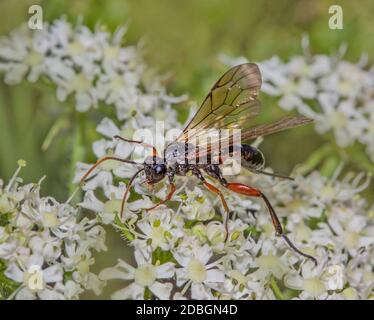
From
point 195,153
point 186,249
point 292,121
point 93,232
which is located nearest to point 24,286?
point 93,232

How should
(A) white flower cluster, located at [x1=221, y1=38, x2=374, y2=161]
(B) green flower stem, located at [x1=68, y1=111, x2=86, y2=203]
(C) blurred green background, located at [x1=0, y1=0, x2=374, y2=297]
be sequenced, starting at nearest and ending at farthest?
(B) green flower stem, located at [x1=68, y1=111, x2=86, y2=203] < (C) blurred green background, located at [x1=0, y1=0, x2=374, y2=297] < (A) white flower cluster, located at [x1=221, y1=38, x2=374, y2=161]

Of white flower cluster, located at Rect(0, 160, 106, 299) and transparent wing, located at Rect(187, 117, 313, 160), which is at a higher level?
transparent wing, located at Rect(187, 117, 313, 160)

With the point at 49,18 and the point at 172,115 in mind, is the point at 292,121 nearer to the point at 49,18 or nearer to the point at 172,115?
the point at 172,115

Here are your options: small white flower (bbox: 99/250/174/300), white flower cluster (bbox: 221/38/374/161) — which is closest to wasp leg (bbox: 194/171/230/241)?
small white flower (bbox: 99/250/174/300)

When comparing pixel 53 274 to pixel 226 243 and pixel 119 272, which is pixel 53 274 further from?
pixel 226 243

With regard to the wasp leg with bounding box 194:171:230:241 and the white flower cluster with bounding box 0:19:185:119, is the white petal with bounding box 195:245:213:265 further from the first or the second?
the white flower cluster with bounding box 0:19:185:119

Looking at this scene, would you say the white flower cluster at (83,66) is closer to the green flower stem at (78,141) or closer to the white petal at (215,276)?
the green flower stem at (78,141)

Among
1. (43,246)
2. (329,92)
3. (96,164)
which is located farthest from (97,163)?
(329,92)
